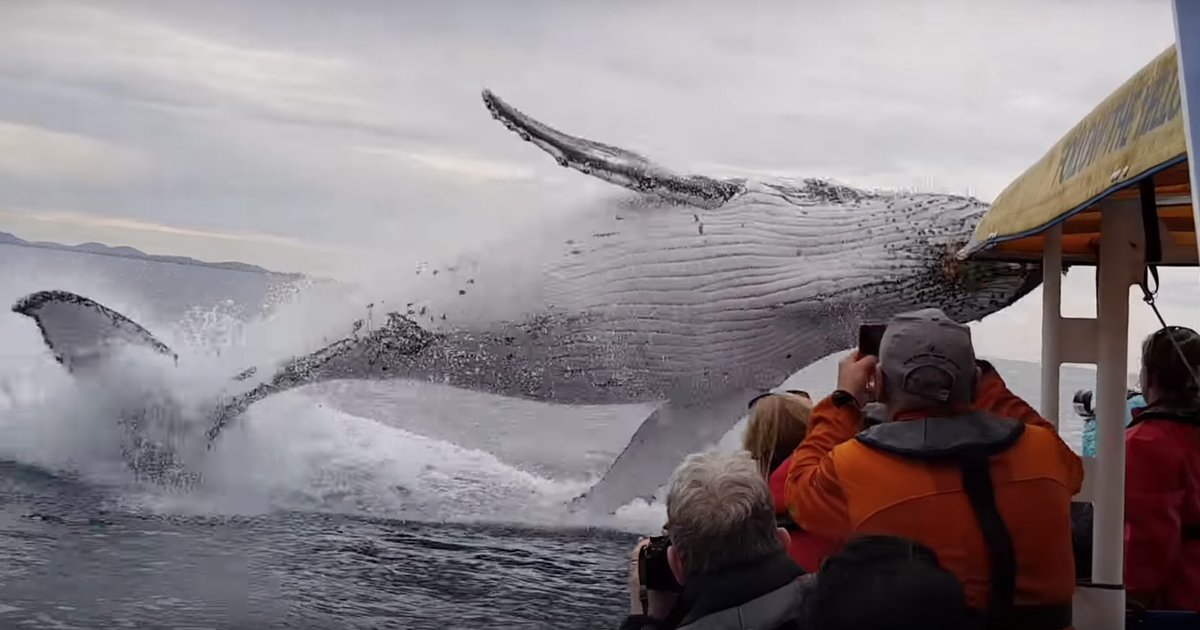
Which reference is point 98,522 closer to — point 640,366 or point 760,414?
point 640,366

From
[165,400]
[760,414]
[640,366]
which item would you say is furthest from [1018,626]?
[165,400]

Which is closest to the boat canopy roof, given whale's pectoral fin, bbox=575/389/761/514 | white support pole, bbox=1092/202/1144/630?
white support pole, bbox=1092/202/1144/630

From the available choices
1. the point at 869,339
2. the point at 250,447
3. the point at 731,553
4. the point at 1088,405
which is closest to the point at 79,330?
the point at 250,447

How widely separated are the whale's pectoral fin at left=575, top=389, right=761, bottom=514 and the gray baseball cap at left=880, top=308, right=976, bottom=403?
8.33 metres

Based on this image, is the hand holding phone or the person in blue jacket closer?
the hand holding phone

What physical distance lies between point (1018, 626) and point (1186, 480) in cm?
159

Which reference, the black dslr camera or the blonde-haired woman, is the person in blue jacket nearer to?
the blonde-haired woman

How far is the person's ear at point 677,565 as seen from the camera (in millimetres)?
2938

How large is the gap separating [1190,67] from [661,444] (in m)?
9.80

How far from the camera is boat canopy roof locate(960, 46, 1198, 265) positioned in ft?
8.54

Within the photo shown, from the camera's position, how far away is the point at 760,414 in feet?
14.5

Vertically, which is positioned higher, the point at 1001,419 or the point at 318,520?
the point at 1001,419

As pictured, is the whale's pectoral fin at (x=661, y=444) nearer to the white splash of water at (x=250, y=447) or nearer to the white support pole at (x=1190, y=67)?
the white splash of water at (x=250, y=447)

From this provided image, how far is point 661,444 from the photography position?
38.0 feet
